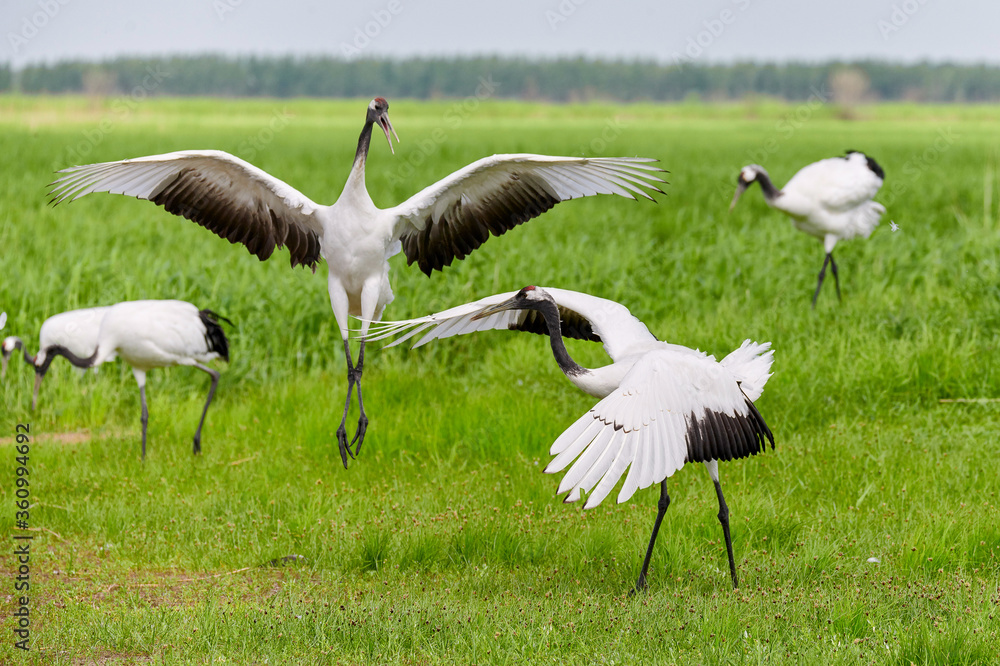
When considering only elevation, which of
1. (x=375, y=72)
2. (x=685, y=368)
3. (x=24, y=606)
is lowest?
(x=24, y=606)

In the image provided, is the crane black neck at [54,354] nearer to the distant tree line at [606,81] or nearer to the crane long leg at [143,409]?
the crane long leg at [143,409]

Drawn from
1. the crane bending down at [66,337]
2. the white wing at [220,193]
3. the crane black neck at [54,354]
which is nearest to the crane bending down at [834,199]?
the white wing at [220,193]

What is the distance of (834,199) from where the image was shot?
10.8 meters

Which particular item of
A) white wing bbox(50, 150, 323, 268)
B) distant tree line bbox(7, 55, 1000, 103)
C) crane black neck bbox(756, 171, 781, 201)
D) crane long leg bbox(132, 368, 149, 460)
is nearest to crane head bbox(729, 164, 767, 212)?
crane black neck bbox(756, 171, 781, 201)

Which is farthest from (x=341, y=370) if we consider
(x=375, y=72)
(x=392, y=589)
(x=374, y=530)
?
(x=375, y=72)

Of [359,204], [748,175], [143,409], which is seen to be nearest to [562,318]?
[359,204]

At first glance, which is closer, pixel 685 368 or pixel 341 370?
pixel 685 368

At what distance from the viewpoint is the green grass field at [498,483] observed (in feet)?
14.2

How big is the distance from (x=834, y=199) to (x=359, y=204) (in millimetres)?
7662

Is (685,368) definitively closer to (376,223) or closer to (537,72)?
(376,223)

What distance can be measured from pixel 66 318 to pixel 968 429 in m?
7.06

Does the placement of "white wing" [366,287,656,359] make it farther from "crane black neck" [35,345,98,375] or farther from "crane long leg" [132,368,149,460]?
"crane black neck" [35,345,98,375]

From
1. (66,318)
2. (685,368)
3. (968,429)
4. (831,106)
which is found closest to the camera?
(685,368)

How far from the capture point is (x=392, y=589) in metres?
4.99
